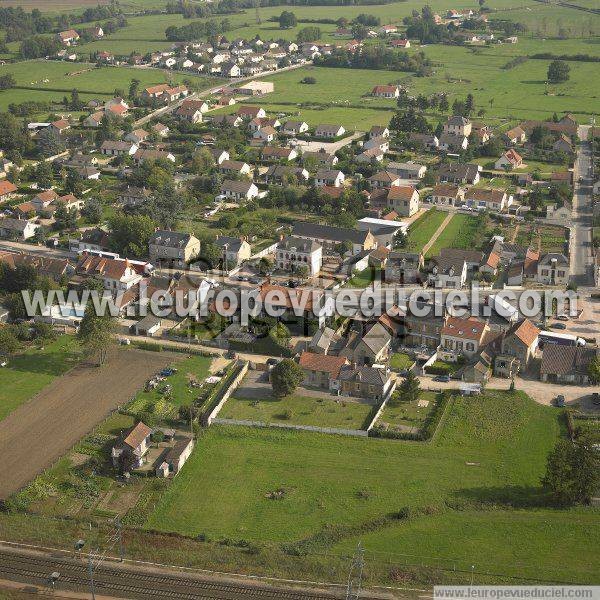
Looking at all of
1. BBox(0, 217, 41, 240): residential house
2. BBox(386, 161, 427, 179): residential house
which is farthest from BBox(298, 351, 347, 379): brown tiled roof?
BBox(386, 161, 427, 179): residential house

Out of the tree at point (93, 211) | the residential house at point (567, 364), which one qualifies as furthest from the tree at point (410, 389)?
the tree at point (93, 211)

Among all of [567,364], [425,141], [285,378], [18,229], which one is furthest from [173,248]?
[425,141]

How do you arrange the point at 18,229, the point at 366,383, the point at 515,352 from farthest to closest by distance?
the point at 18,229 < the point at 515,352 < the point at 366,383

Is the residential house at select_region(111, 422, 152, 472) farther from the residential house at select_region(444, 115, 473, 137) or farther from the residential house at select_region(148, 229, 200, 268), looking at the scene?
the residential house at select_region(444, 115, 473, 137)

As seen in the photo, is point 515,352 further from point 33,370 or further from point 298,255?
point 33,370

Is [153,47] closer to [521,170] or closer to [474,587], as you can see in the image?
[521,170]
